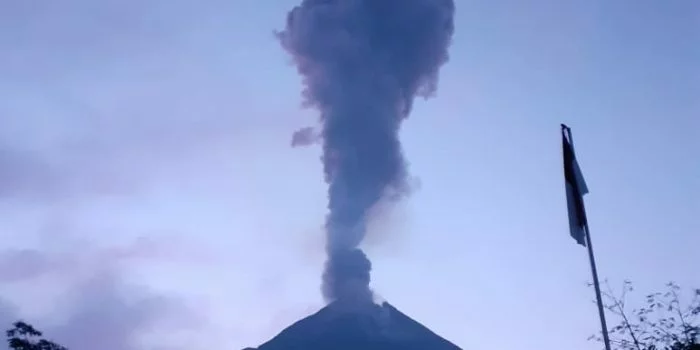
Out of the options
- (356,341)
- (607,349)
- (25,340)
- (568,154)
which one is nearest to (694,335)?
(607,349)

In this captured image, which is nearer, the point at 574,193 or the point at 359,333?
the point at 574,193

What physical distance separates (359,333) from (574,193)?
323ft

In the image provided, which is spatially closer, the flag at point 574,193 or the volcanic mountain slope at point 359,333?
the flag at point 574,193

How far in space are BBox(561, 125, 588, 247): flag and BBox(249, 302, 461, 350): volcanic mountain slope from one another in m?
85.5

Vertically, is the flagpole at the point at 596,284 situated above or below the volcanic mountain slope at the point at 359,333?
below

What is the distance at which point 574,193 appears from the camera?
49.4ft

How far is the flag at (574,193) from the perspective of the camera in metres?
14.8

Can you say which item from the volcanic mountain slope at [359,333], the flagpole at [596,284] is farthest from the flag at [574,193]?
the volcanic mountain slope at [359,333]

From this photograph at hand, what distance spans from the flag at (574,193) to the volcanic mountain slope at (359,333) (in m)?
85.5

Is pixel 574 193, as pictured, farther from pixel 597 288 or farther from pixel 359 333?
pixel 359 333

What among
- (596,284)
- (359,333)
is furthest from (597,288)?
(359,333)

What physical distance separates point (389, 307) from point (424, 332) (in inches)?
264

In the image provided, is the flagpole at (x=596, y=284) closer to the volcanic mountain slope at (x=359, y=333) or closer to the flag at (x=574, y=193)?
the flag at (x=574, y=193)

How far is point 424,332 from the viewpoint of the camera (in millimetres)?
123062
